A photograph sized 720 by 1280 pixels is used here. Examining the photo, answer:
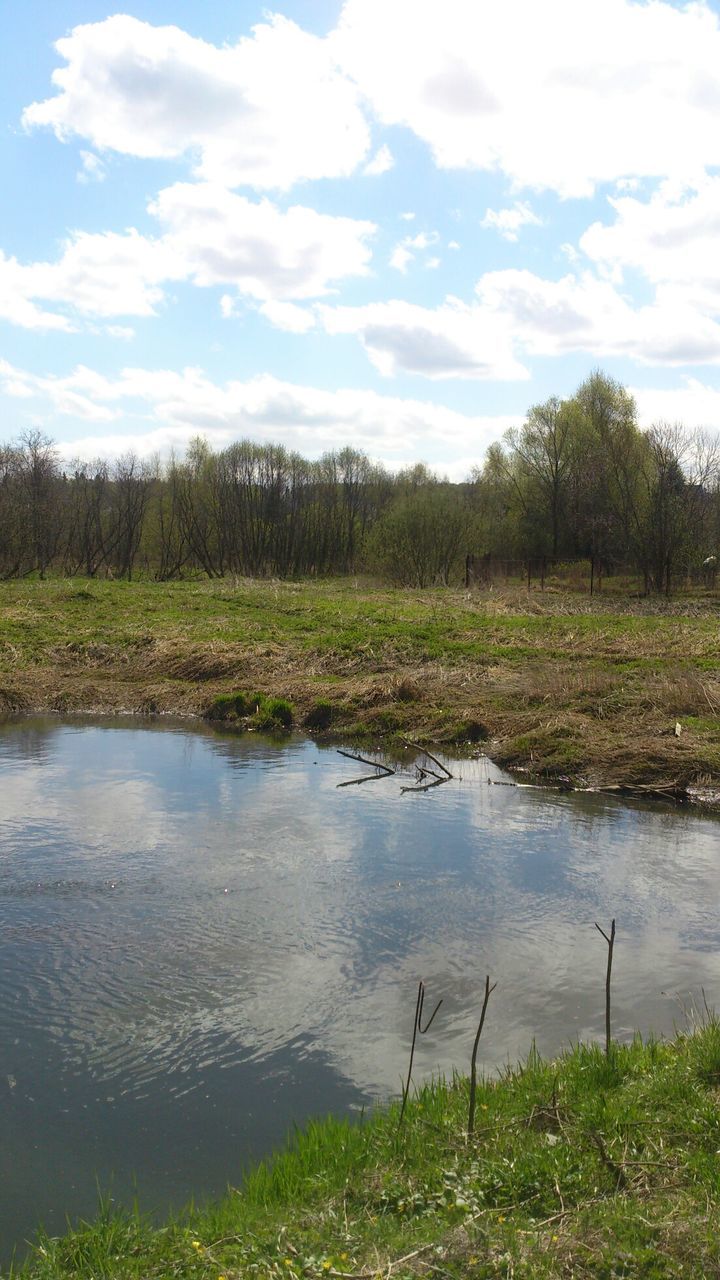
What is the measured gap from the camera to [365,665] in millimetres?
19938

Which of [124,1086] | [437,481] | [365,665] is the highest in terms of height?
[437,481]

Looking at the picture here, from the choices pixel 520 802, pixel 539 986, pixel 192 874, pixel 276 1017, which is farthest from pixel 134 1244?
pixel 520 802

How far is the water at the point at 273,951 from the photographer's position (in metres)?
5.35

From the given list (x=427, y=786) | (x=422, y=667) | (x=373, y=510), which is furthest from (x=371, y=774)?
(x=373, y=510)

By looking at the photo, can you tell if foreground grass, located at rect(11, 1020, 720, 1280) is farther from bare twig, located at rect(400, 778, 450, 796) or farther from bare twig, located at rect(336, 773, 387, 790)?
bare twig, located at rect(336, 773, 387, 790)

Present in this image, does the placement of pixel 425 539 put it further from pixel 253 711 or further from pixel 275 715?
pixel 275 715

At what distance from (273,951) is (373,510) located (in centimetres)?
5835

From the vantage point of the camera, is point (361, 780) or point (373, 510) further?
point (373, 510)

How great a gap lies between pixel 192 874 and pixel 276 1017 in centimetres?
290

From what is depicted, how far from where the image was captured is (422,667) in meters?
Answer: 19.3

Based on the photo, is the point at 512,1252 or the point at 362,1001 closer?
the point at 512,1252

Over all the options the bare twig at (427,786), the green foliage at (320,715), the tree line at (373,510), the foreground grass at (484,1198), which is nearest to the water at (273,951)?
the bare twig at (427,786)

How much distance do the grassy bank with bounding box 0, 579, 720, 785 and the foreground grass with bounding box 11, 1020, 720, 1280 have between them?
873cm

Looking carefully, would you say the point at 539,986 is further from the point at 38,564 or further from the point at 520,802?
the point at 38,564
